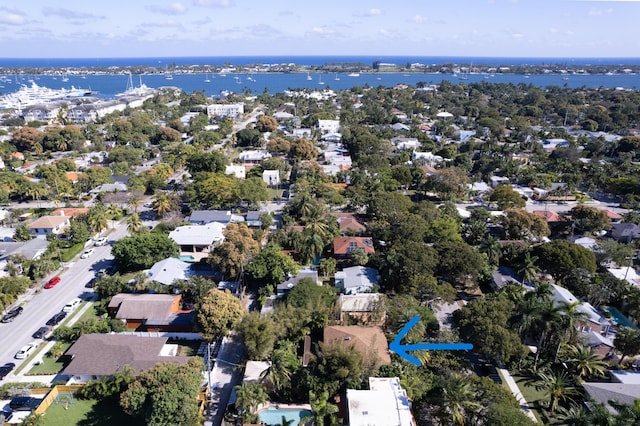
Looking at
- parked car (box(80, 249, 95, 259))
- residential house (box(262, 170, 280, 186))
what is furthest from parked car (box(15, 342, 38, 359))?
residential house (box(262, 170, 280, 186))

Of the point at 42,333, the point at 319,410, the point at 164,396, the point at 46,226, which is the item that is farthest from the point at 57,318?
the point at 319,410

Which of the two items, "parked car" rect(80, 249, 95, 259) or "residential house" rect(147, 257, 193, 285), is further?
"parked car" rect(80, 249, 95, 259)

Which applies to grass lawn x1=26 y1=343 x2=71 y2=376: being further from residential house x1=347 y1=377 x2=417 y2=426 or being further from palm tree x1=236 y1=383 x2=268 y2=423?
residential house x1=347 y1=377 x2=417 y2=426

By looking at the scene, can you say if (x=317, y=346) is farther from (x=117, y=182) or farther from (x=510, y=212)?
(x=117, y=182)

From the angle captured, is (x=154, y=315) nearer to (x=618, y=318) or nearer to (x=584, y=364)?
(x=584, y=364)

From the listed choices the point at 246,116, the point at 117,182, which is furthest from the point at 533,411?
the point at 246,116
